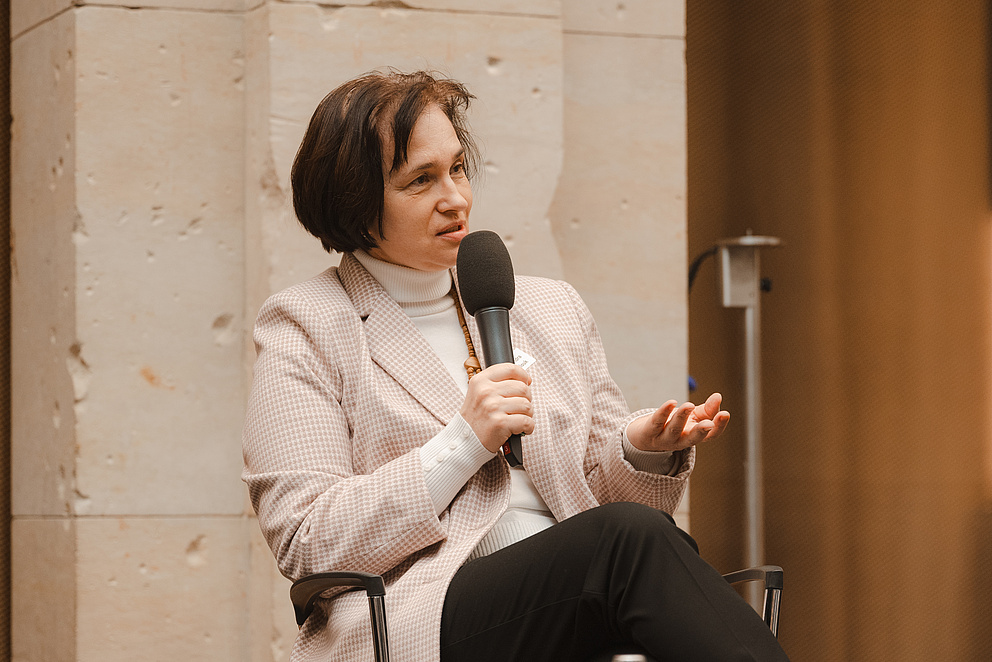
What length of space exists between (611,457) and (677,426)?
179 millimetres

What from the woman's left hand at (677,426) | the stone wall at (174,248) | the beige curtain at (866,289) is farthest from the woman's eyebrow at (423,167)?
the beige curtain at (866,289)

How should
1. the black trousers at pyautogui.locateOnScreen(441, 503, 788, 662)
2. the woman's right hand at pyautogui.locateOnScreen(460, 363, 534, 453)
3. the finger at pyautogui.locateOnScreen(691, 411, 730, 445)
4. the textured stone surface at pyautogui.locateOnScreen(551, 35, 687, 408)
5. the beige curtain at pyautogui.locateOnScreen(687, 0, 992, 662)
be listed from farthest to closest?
the beige curtain at pyautogui.locateOnScreen(687, 0, 992, 662) → the textured stone surface at pyautogui.locateOnScreen(551, 35, 687, 408) → the finger at pyautogui.locateOnScreen(691, 411, 730, 445) → the woman's right hand at pyautogui.locateOnScreen(460, 363, 534, 453) → the black trousers at pyautogui.locateOnScreen(441, 503, 788, 662)

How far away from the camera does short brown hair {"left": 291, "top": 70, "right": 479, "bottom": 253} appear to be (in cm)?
196

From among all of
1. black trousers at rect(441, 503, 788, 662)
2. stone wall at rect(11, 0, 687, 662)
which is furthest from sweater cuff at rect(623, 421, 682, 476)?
stone wall at rect(11, 0, 687, 662)

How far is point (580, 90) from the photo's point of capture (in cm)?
300

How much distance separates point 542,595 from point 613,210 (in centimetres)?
154

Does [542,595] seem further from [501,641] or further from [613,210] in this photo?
[613,210]

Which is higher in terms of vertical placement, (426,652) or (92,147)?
(92,147)

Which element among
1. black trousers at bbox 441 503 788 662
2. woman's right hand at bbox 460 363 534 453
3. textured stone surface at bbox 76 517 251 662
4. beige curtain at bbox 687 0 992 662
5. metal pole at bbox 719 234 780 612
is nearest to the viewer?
black trousers at bbox 441 503 788 662

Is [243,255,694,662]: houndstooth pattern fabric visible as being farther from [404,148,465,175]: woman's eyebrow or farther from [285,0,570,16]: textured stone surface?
[285,0,570,16]: textured stone surface

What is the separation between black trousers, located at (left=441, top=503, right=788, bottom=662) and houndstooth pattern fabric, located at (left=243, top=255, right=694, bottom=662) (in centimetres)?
7

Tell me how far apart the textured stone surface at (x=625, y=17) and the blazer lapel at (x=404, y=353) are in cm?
127

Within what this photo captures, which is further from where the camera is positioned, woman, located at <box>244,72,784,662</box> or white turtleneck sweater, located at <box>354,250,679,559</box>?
white turtleneck sweater, located at <box>354,250,679,559</box>

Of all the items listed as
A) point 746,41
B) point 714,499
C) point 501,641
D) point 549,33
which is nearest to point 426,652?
point 501,641
